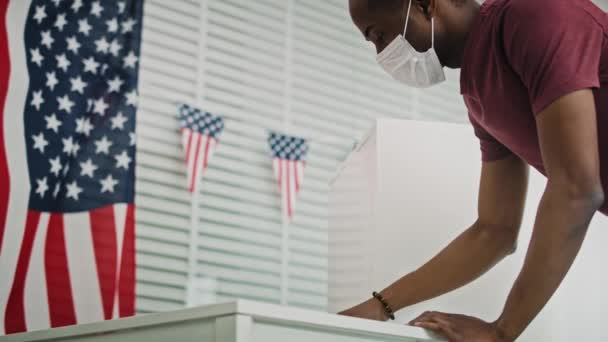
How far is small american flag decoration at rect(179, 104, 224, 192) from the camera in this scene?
3430mm

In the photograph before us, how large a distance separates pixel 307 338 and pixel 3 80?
6.98 feet

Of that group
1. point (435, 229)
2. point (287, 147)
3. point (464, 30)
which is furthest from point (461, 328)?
point (287, 147)

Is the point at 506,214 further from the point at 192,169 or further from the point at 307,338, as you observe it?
the point at 192,169

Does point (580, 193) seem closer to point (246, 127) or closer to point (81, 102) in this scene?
point (81, 102)

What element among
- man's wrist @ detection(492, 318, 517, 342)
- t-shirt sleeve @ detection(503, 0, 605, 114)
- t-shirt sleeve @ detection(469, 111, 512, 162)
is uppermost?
t-shirt sleeve @ detection(503, 0, 605, 114)

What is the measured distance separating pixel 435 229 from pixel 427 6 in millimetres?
764

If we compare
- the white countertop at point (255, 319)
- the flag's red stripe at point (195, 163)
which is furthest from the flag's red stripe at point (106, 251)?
the white countertop at point (255, 319)

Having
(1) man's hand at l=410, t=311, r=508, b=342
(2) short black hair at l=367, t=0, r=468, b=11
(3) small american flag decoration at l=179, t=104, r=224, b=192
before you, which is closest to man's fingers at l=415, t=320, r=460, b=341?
(1) man's hand at l=410, t=311, r=508, b=342

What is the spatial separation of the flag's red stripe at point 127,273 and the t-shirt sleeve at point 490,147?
165cm

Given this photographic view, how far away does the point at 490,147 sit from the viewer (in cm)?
176

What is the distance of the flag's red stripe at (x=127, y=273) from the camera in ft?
9.84

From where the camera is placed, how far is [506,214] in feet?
5.74

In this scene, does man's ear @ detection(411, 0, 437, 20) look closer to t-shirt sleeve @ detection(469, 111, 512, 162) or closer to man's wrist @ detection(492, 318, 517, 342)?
t-shirt sleeve @ detection(469, 111, 512, 162)

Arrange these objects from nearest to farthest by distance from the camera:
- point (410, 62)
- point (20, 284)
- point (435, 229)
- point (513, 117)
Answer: point (513, 117)
point (410, 62)
point (435, 229)
point (20, 284)
